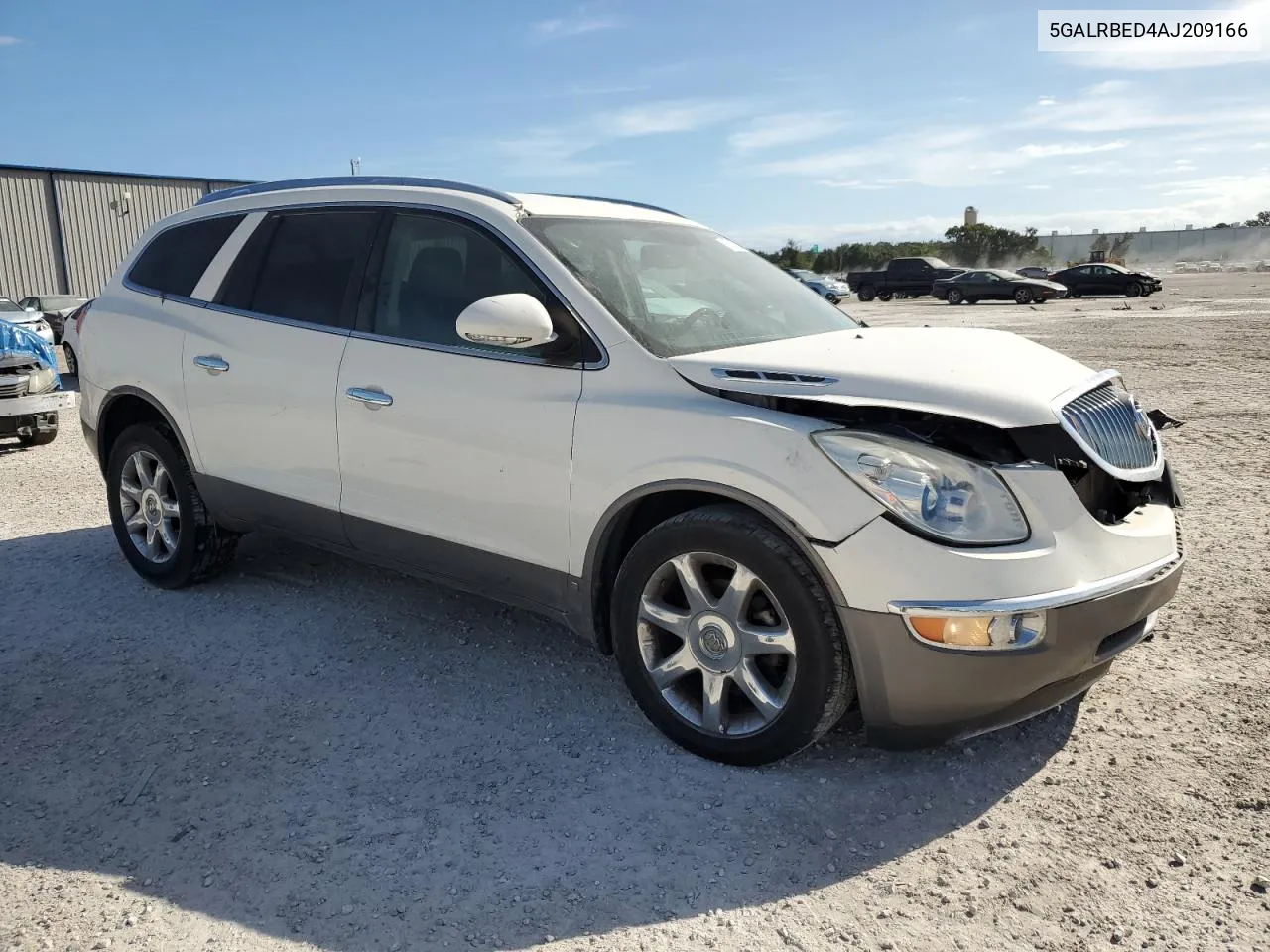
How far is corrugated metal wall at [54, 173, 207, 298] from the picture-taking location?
100 feet

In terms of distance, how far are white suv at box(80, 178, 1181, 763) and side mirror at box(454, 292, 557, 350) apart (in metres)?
0.01

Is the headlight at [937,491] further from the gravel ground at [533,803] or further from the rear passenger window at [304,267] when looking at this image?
the rear passenger window at [304,267]

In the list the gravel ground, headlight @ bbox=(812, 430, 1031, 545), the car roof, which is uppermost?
the car roof

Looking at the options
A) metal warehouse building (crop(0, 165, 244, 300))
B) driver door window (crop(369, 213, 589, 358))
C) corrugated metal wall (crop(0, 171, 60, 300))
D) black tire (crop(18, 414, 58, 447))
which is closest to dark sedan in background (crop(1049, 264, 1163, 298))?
metal warehouse building (crop(0, 165, 244, 300))

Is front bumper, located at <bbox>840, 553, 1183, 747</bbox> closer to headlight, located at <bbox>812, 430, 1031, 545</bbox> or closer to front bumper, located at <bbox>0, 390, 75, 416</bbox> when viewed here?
headlight, located at <bbox>812, 430, 1031, 545</bbox>

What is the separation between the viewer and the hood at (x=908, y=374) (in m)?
2.88

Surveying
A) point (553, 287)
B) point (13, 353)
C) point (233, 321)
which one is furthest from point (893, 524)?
point (13, 353)

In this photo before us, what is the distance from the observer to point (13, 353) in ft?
29.1

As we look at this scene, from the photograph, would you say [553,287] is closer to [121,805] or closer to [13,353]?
[121,805]

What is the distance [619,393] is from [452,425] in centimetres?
71

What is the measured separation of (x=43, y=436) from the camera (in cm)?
944

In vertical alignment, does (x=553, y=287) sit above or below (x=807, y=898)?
above

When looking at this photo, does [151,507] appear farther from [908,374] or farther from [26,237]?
[26,237]

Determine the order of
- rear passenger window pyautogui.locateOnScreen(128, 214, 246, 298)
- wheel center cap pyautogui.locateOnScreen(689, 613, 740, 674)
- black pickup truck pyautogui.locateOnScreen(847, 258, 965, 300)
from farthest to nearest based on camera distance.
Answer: black pickup truck pyautogui.locateOnScreen(847, 258, 965, 300), rear passenger window pyautogui.locateOnScreen(128, 214, 246, 298), wheel center cap pyautogui.locateOnScreen(689, 613, 740, 674)
